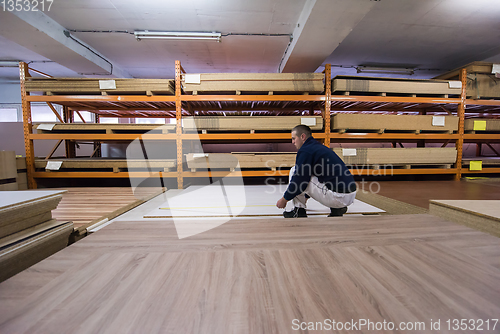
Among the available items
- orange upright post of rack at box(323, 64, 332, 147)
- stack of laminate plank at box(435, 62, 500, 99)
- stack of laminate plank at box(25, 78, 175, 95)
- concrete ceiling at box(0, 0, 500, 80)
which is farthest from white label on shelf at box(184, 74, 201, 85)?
stack of laminate plank at box(435, 62, 500, 99)

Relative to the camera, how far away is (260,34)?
486 cm

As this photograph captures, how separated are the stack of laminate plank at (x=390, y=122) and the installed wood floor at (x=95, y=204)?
381 cm

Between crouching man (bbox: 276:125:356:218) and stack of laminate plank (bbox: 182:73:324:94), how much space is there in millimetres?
2149

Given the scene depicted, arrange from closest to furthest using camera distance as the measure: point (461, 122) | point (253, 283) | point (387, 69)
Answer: point (253, 283) → point (461, 122) → point (387, 69)

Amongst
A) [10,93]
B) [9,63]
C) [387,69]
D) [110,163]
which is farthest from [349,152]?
[10,93]

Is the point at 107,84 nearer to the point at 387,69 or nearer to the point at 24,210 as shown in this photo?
the point at 24,210

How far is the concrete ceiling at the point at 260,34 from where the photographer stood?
3.89 m

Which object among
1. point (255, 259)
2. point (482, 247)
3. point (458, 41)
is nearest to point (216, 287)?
point (255, 259)

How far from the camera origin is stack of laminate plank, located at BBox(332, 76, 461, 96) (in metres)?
4.19

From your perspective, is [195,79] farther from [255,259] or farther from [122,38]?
[255,259]

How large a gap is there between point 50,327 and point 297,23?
18.0 feet

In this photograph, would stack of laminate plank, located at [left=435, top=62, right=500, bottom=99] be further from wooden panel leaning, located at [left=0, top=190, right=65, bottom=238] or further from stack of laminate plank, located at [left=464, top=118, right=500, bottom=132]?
wooden panel leaning, located at [left=0, top=190, right=65, bottom=238]

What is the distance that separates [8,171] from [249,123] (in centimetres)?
423

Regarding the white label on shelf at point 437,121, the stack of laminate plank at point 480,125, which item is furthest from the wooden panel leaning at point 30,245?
the stack of laminate plank at point 480,125
